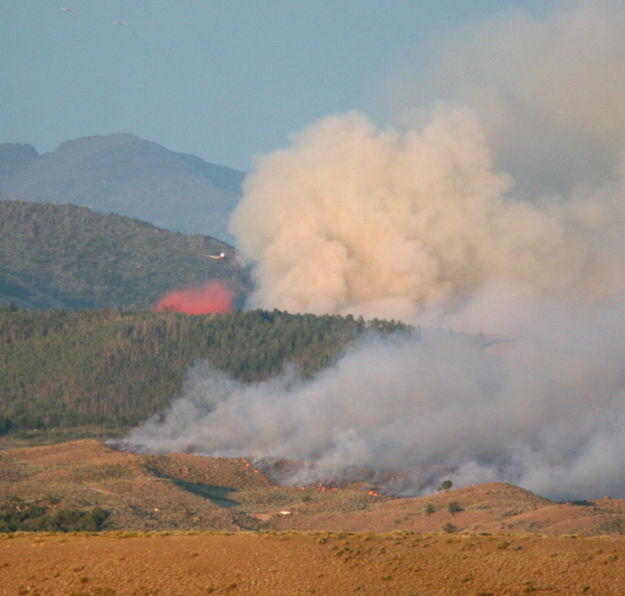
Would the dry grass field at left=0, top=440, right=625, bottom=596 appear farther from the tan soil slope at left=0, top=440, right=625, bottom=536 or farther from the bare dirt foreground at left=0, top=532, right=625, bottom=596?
the tan soil slope at left=0, top=440, right=625, bottom=536

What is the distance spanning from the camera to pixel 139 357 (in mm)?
171250

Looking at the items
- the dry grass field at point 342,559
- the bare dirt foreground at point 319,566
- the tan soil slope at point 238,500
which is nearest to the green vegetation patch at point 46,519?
the tan soil slope at point 238,500

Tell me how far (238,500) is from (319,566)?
48.1 metres

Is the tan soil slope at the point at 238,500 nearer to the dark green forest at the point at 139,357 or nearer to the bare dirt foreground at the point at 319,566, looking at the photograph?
the bare dirt foreground at the point at 319,566

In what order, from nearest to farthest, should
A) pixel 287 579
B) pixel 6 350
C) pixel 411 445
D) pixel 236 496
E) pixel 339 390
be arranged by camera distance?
1. pixel 287 579
2. pixel 236 496
3. pixel 411 445
4. pixel 339 390
5. pixel 6 350

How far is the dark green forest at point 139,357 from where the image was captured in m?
157

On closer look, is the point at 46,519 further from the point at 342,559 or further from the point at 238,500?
the point at 342,559

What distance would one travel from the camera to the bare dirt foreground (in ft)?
163

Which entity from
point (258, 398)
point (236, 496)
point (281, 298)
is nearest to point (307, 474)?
point (236, 496)

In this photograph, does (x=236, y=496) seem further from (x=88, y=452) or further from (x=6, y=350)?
(x=6, y=350)

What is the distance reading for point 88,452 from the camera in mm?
114250

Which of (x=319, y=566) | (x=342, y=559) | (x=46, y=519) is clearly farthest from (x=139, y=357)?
(x=319, y=566)

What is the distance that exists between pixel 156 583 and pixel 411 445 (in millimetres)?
69095

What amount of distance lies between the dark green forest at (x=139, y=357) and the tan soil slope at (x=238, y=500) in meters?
41.3
